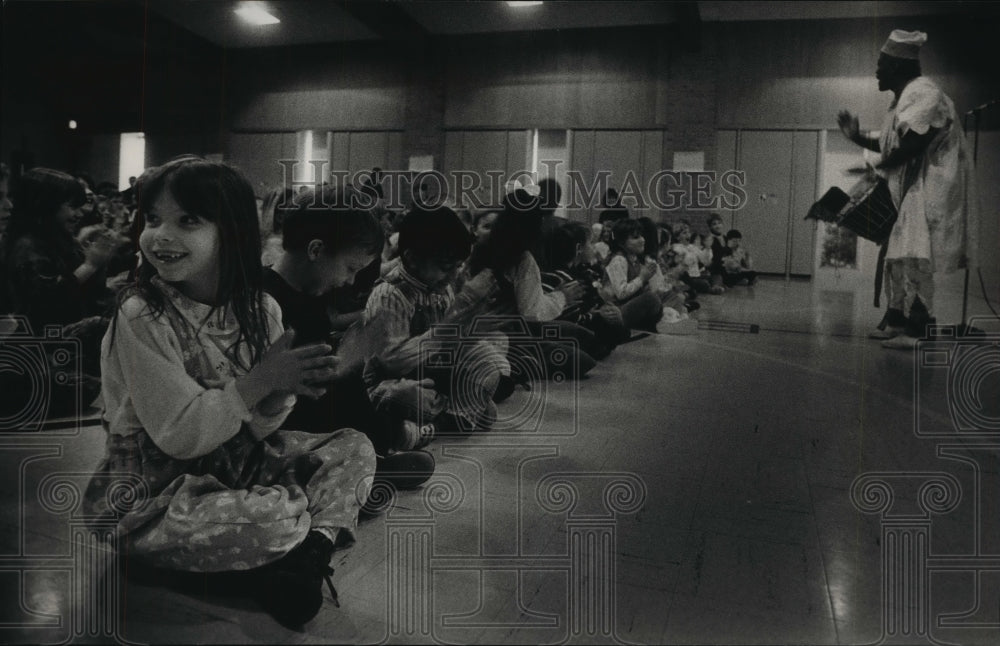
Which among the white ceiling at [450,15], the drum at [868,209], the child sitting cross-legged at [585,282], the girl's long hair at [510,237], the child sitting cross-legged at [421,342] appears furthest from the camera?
the drum at [868,209]

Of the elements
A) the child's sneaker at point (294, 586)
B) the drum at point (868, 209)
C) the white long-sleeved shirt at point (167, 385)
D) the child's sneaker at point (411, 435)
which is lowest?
the child's sneaker at point (294, 586)

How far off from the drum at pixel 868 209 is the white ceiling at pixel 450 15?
2.69ft

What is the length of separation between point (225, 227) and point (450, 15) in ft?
4.65

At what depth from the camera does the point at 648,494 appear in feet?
4.43

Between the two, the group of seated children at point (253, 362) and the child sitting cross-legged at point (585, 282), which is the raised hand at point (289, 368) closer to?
the group of seated children at point (253, 362)

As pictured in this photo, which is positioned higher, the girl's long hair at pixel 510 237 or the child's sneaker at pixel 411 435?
the girl's long hair at pixel 510 237

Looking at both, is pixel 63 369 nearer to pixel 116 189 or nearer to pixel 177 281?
pixel 116 189

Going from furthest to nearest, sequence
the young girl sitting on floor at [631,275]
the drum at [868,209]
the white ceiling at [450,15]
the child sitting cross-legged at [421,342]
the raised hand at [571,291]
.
Answer: the young girl sitting on floor at [631,275]
the drum at [868,209]
the raised hand at [571,291]
the child sitting cross-legged at [421,342]
the white ceiling at [450,15]

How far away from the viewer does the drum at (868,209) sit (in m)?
3.04

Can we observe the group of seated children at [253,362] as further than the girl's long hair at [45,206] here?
No

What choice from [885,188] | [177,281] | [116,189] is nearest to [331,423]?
[177,281]

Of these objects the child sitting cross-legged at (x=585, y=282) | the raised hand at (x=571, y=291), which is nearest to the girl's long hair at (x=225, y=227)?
the raised hand at (x=571, y=291)

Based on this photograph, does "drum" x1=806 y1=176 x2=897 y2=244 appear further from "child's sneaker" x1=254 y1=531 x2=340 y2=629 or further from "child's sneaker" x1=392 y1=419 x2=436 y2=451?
"child's sneaker" x1=254 y1=531 x2=340 y2=629

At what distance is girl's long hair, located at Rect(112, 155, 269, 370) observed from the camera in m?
0.80
